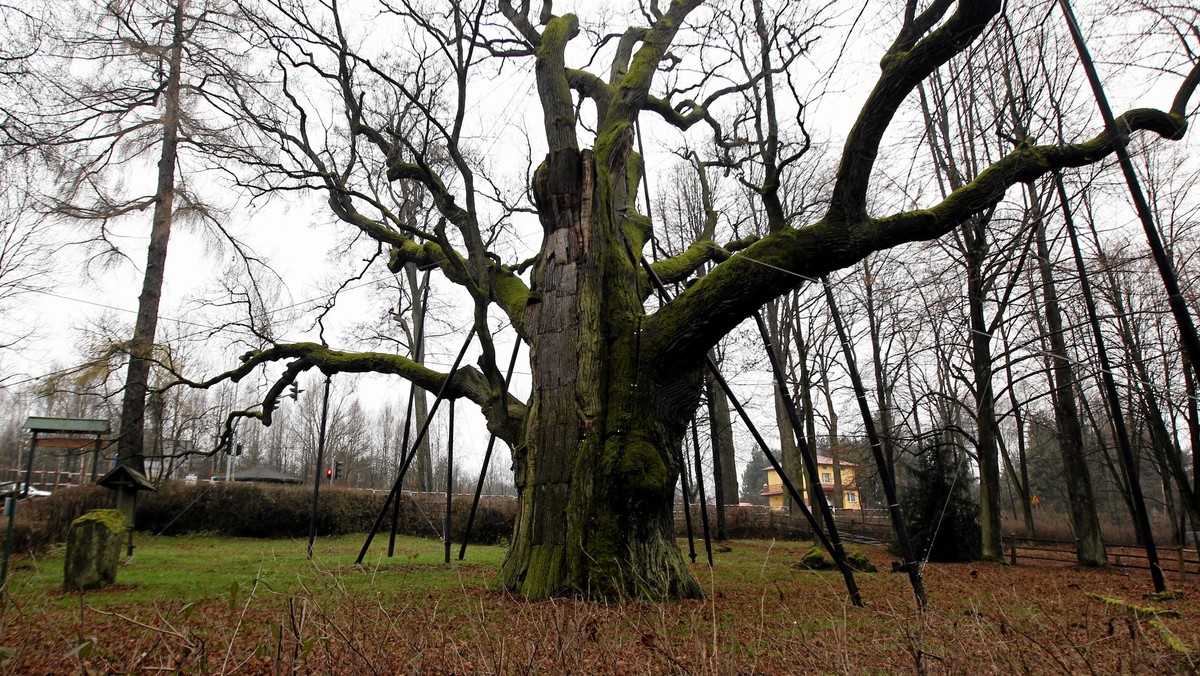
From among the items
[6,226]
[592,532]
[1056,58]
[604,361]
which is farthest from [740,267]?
[6,226]

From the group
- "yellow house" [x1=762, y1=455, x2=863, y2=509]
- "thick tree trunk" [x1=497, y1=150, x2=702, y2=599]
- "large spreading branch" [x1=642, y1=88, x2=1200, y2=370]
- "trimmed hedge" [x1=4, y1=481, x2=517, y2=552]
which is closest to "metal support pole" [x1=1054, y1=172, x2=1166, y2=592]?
"large spreading branch" [x1=642, y1=88, x2=1200, y2=370]

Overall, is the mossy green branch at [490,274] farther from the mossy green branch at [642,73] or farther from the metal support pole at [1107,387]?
the metal support pole at [1107,387]

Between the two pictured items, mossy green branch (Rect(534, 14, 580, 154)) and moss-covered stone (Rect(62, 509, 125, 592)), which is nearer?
moss-covered stone (Rect(62, 509, 125, 592))

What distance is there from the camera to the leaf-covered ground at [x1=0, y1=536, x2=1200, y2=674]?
189cm

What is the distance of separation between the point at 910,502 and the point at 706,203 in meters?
7.96

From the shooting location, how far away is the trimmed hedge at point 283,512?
1722 cm

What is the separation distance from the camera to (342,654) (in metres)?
2.25

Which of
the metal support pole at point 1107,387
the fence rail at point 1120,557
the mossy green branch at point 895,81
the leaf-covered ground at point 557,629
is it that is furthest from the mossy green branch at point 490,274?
the fence rail at point 1120,557

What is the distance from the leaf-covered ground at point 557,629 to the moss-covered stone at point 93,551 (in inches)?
8.7

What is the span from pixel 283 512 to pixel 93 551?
1168cm

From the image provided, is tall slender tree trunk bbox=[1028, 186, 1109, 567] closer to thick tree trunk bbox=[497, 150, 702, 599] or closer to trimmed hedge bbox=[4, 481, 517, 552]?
thick tree trunk bbox=[497, 150, 702, 599]

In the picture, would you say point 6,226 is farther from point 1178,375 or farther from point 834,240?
point 1178,375

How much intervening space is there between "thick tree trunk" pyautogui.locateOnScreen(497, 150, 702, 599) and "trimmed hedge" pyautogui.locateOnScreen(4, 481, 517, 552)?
1121cm

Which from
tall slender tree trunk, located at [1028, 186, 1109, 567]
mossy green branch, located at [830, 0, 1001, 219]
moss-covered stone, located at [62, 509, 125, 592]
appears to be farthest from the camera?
tall slender tree trunk, located at [1028, 186, 1109, 567]
